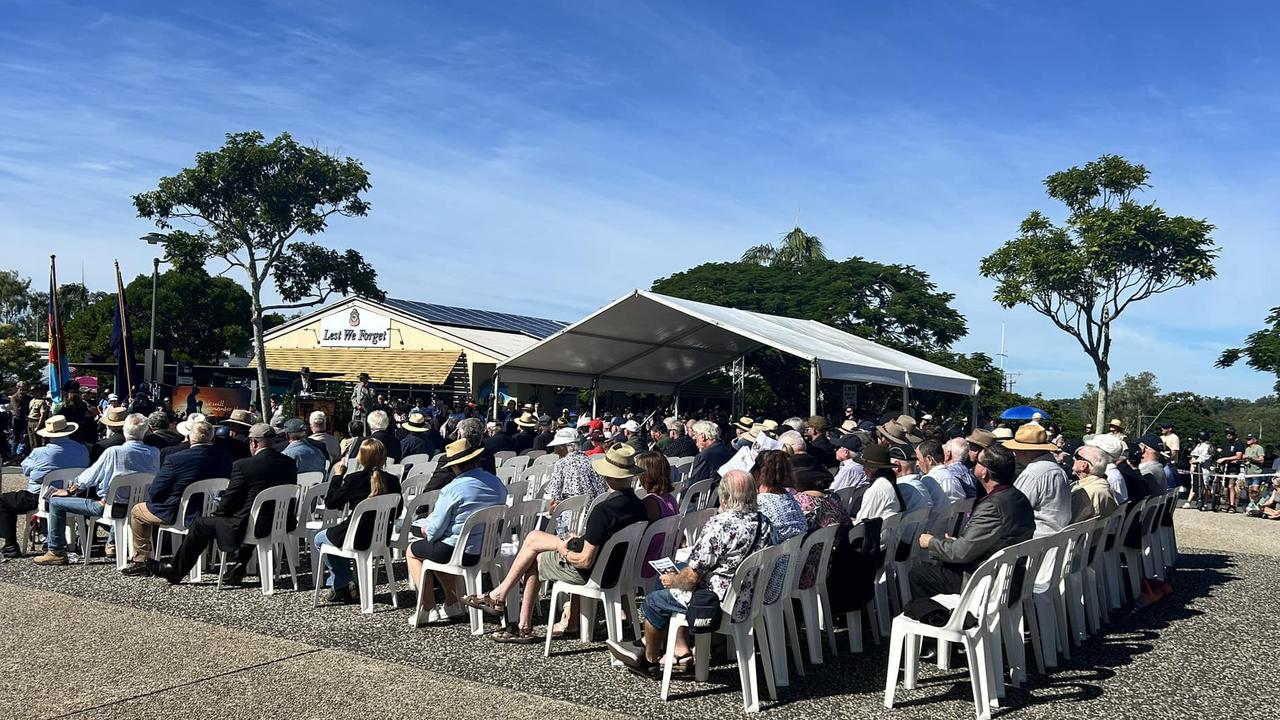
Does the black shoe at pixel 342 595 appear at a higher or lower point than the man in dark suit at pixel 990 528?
lower

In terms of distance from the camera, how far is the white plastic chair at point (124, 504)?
24.2 ft

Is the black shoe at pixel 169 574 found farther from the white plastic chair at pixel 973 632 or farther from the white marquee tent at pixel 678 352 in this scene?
the white marquee tent at pixel 678 352

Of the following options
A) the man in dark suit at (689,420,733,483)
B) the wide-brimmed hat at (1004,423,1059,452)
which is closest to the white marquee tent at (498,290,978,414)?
the man in dark suit at (689,420,733,483)

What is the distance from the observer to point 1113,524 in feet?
23.4

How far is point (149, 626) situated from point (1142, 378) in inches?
2092

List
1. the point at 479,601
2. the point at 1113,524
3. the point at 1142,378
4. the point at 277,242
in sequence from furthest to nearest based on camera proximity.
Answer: the point at 1142,378 → the point at 277,242 → the point at 1113,524 → the point at 479,601

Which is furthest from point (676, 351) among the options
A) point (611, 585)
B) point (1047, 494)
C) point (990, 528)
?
point (990, 528)

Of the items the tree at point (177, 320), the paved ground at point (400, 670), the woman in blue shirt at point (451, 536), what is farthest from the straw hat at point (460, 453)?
the tree at point (177, 320)

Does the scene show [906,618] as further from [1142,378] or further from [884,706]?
[1142,378]

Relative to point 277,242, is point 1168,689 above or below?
below

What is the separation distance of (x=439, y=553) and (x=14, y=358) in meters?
32.8

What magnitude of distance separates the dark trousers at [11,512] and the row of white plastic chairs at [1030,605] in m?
6.78

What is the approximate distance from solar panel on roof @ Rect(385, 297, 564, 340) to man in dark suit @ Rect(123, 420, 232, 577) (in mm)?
29341

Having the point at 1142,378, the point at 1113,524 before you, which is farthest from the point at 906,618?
the point at 1142,378
